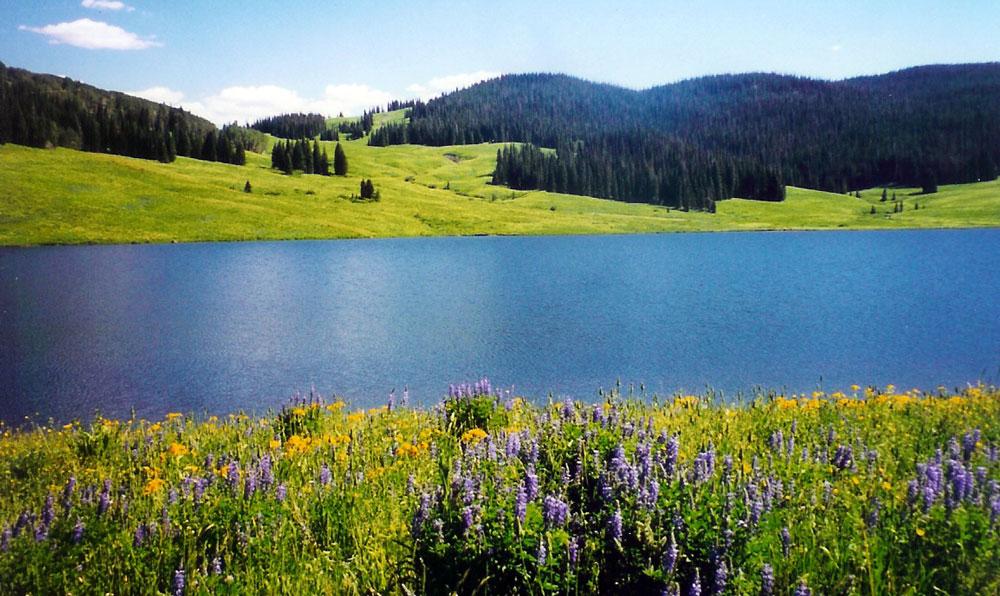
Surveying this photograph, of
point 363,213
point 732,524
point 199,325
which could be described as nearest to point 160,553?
point 732,524

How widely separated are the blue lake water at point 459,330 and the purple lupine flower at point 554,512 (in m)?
16.2

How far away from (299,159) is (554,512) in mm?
183707

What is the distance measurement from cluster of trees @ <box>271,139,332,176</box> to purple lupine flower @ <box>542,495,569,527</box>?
179 metres

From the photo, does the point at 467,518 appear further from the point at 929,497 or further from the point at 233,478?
the point at 929,497

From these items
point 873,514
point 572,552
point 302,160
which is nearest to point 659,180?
point 302,160

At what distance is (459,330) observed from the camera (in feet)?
108

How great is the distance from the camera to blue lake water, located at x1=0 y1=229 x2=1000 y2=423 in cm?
2255

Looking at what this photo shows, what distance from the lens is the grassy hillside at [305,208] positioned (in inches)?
3858

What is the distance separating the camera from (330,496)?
676 cm

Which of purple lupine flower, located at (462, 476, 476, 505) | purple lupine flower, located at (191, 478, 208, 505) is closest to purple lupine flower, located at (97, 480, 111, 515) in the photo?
purple lupine flower, located at (191, 478, 208, 505)

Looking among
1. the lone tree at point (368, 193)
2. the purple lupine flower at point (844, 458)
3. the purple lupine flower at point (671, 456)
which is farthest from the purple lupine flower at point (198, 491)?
the lone tree at point (368, 193)

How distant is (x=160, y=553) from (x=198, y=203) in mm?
123755

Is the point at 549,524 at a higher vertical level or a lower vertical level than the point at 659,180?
lower

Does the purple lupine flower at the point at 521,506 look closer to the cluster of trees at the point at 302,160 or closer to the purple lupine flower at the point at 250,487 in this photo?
the purple lupine flower at the point at 250,487
